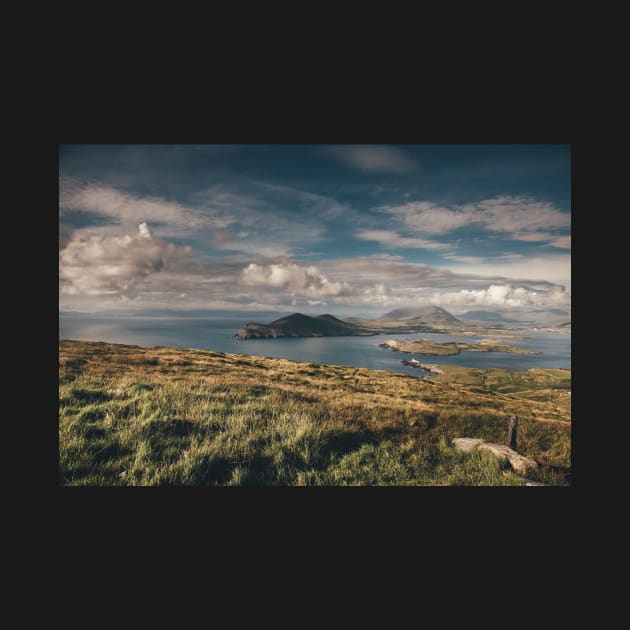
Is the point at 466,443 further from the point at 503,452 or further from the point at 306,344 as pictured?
the point at 306,344

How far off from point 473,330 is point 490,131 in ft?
29.1

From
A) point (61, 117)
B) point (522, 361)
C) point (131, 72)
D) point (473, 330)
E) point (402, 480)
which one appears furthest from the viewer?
point (522, 361)

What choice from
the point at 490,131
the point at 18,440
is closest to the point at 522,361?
the point at 490,131

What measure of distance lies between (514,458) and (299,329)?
69.2 feet

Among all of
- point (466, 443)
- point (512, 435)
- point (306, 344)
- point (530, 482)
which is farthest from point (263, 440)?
point (306, 344)

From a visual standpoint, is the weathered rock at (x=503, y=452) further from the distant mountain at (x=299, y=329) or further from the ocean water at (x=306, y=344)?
the distant mountain at (x=299, y=329)

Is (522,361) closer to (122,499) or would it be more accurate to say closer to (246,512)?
(246,512)

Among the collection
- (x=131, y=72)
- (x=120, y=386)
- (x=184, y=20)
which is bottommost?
(x=120, y=386)

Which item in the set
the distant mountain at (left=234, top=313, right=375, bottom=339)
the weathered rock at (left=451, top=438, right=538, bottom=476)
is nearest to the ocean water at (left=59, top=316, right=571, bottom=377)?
the distant mountain at (left=234, top=313, right=375, bottom=339)

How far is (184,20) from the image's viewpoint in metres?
2.69

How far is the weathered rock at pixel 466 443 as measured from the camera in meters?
4.66

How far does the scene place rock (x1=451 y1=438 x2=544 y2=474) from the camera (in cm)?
421

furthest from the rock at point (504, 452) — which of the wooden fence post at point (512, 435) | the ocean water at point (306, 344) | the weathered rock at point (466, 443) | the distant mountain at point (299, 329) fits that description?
the distant mountain at point (299, 329)

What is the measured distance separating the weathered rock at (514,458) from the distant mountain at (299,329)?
19491 millimetres
